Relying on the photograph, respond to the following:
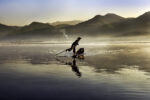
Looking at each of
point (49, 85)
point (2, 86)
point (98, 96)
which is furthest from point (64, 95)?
point (2, 86)

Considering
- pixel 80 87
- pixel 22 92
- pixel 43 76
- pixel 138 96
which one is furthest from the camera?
pixel 43 76

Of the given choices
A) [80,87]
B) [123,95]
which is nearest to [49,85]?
[80,87]

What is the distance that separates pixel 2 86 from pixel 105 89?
19.0 ft

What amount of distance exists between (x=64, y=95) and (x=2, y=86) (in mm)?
4366

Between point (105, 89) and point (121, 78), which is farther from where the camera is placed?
point (121, 78)

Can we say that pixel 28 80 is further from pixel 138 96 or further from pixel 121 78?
pixel 138 96

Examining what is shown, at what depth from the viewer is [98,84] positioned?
659 inches

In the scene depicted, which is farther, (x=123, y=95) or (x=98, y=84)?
(x=98, y=84)

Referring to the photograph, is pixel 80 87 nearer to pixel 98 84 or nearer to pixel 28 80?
pixel 98 84

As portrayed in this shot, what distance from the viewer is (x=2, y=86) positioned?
54.8ft

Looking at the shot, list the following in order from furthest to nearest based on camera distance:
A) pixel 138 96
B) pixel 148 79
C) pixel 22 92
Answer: pixel 148 79
pixel 22 92
pixel 138 96

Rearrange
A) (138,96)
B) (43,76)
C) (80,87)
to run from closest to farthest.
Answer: (138,96) → (80,87) → (43,76)

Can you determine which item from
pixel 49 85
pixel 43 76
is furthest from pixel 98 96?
pixel 43 76

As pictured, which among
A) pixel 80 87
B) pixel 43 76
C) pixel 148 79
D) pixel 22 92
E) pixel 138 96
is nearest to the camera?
pixel 138 96
